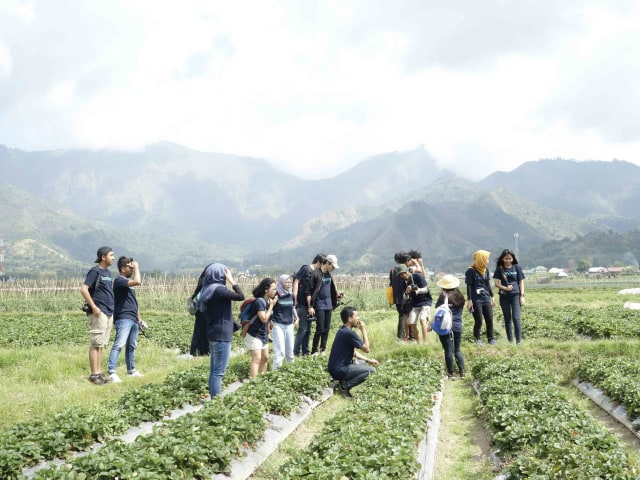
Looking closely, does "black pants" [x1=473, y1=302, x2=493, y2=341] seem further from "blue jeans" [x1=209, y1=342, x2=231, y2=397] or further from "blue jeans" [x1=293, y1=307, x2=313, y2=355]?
"blue jeans" [x1=209, y1=342, x2=231, y2=397]

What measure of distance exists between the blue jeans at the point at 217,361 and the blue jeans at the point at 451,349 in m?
4.33

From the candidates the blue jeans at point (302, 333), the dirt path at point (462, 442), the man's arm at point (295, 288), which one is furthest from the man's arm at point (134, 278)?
the dirt path at point (462, 442)

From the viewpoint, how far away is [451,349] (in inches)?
429

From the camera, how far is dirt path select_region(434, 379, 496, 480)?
6445mm

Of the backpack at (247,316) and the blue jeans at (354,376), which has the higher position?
the backpack at (247,316)

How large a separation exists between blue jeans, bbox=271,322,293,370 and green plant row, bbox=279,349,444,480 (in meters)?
1.87

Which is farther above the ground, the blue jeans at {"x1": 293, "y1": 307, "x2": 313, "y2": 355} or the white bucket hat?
the white bucket hat

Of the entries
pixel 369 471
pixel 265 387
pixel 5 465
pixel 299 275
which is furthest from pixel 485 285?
pixel 5 465

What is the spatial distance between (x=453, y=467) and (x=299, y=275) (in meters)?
6.14

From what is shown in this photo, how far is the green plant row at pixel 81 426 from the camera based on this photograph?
577 cm

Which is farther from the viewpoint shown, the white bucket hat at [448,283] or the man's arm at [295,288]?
the man's arm at [295,288]

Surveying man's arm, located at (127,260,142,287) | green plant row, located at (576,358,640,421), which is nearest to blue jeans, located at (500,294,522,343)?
green plant row, located at (576,358,640,421)

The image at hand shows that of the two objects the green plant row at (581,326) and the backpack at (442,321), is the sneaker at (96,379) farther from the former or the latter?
the green plant row at (581,326)

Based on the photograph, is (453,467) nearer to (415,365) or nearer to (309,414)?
(309,414)
